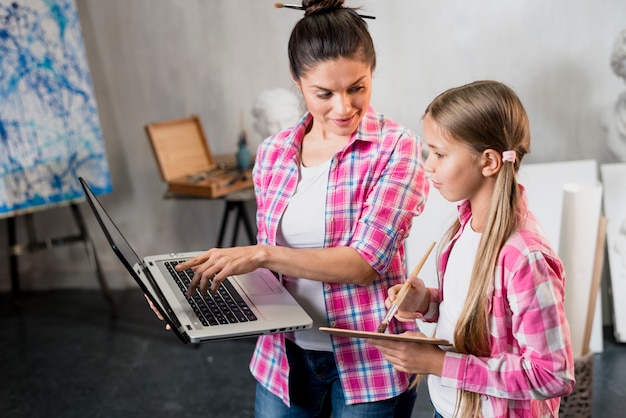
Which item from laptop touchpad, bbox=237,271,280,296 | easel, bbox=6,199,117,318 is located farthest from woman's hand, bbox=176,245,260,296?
easel, bbox=6,199,117,318

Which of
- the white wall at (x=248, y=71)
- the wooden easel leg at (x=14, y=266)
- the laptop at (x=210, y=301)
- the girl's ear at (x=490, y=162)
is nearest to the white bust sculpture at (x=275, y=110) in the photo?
the white wall at (x=248, y=71)

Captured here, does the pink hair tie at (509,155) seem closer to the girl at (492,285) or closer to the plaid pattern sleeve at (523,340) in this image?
the girl at (492,285)

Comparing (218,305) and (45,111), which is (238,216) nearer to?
(45,111)

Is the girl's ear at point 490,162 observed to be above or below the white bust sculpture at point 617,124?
above

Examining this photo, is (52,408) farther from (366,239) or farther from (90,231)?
(366,239)

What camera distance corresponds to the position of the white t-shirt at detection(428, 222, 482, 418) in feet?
4.41

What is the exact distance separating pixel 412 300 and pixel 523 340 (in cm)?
27

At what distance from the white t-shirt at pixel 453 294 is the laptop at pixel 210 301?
0.26 m

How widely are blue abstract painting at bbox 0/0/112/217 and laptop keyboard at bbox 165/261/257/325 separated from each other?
2223mm

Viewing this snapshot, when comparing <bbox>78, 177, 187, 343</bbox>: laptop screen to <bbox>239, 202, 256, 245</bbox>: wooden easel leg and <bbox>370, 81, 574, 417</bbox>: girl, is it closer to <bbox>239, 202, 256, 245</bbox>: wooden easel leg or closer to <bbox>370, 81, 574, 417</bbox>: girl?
<bbox>370, 81, 574, 417</bbox>: girl

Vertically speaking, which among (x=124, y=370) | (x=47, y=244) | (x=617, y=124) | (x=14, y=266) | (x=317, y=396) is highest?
(x=617, y=124)

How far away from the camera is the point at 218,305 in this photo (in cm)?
151

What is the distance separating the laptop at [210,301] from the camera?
1370 millimetres

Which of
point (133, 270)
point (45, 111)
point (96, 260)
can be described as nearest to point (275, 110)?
point (45, 111)
